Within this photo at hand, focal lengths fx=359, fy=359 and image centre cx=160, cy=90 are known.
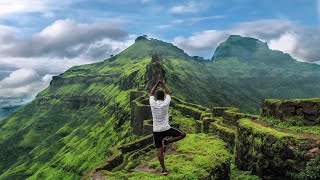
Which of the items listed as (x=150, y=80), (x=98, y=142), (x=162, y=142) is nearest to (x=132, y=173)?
(x=162, y=142)

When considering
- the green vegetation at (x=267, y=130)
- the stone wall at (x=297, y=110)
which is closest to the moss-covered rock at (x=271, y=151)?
the green vegetation at (x=267, y=130)

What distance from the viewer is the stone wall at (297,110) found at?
19.5 metres

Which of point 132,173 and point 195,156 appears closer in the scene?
point 132,173

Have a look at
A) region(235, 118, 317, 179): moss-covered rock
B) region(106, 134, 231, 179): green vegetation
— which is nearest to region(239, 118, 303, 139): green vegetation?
region(235, 118, 317, 179): moss-covered rock

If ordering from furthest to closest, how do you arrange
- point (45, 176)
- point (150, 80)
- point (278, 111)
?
point (45, 176)
point (150, 80)
point (278, 111)

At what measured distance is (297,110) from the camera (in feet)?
67.9

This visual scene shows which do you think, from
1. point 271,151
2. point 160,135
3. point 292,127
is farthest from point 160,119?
point 292,127

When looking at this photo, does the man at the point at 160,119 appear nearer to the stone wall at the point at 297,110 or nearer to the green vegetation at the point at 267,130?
the green vegetation at the point at 267,130

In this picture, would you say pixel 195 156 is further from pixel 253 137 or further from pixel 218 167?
pixel 253 137

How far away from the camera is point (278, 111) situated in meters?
22.8

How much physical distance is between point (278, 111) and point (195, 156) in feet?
22.1

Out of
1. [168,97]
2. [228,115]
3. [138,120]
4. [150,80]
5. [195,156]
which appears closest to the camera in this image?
[168,97]

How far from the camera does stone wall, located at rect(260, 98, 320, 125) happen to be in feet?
63.9

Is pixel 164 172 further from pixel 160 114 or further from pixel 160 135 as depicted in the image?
pixel 160 114
